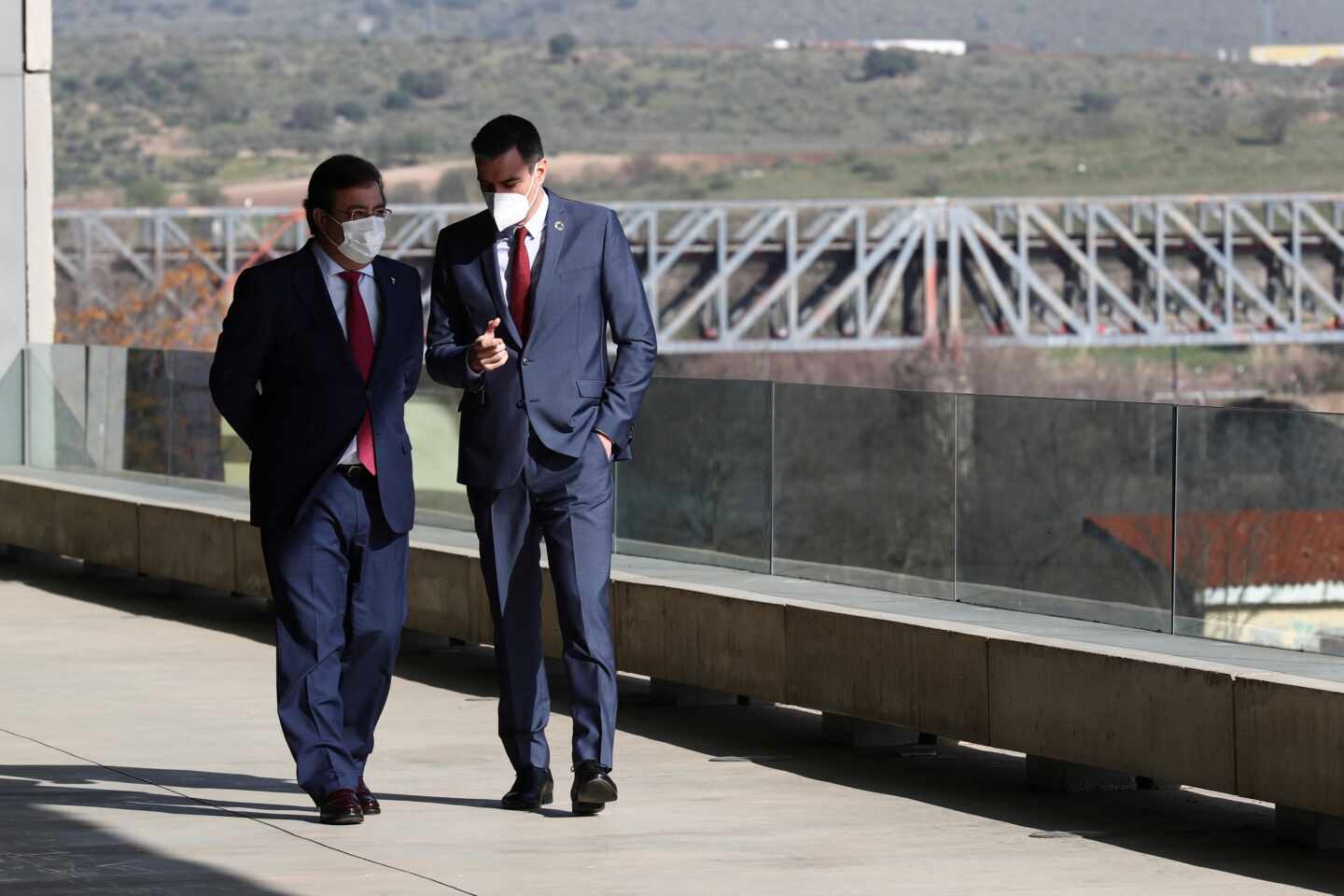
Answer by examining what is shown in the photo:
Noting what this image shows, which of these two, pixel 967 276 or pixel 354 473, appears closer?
pixel 354 473

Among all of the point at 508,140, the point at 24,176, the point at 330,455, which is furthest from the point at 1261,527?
the point at 24,176

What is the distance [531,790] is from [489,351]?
143 centimetres

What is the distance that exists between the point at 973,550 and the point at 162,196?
138 meters

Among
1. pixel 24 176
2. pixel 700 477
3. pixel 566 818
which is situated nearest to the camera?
pixel 566 818

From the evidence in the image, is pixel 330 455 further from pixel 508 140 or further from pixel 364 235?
pixel 508 140

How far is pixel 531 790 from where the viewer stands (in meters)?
8.75

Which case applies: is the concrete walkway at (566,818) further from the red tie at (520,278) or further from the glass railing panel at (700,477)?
the red tie at (520,278)

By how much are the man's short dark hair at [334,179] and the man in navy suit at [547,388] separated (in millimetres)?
293

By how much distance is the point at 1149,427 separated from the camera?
32.2ft

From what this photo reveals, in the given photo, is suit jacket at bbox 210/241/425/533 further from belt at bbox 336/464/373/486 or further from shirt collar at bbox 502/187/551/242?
shirt collar at bbox 502/187/551/242

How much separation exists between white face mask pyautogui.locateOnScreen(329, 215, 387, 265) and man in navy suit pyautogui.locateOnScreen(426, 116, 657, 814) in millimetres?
219

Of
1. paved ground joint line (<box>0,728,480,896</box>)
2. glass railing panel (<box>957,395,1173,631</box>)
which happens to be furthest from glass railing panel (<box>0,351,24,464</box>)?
glass railing panel (<box>957,395,1173,631</box>)

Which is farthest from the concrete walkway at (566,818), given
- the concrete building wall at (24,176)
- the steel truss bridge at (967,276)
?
the steel truss bridge at (967,276)

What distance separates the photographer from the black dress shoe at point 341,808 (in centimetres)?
842
